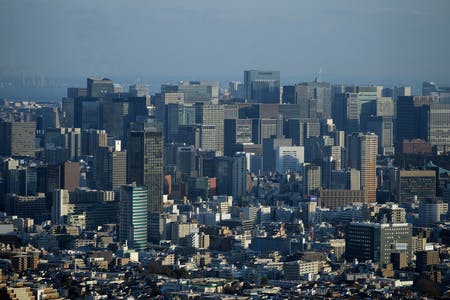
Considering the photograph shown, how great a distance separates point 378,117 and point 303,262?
18.8 metres

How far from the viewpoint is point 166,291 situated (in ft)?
59.2

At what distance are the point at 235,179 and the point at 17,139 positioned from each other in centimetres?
489

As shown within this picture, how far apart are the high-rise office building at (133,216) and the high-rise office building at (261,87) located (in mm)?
13711

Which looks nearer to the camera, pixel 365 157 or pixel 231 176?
pixel 231 176

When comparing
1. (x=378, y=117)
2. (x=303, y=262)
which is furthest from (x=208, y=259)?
(x=378, y=117)

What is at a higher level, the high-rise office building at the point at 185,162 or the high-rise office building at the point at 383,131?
the high-rise office building at the point at 383,131

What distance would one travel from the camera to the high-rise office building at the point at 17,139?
1293 inches

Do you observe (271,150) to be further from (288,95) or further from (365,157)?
(288,95)

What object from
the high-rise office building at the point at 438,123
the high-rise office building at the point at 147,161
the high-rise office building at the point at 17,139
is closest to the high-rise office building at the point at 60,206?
the high-rise office building at the point at 147,161

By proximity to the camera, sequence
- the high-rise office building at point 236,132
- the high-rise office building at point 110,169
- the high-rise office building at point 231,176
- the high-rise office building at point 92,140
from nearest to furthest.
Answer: the high-rise office building at point 110,169 → the high-rise office building at point 231,176 → the high-rise office building at point 92,140 → the high-rise office building at point 236,132

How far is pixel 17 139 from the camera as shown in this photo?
33969 mm

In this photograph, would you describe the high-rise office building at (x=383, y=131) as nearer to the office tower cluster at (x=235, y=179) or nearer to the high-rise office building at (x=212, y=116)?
the office tower cluster at (x=235, y=179)

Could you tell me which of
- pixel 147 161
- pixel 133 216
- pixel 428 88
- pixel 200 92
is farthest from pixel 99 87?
pixel 133 216

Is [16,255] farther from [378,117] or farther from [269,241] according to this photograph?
[378,117]
